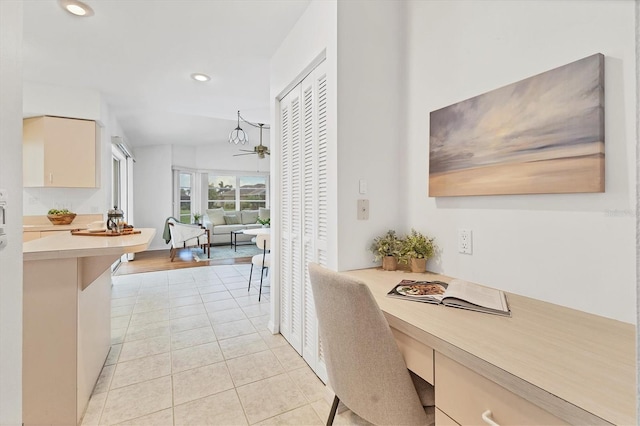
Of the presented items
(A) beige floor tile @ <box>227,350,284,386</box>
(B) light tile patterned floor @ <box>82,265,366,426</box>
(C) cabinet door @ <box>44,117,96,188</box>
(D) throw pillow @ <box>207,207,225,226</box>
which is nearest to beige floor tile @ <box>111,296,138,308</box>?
(B) light tile patterned floor @ <box>82,265,366,426</box>

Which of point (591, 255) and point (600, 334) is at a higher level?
point (591, 255)

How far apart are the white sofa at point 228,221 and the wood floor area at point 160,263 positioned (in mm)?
1175

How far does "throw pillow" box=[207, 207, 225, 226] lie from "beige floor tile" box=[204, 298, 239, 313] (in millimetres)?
4642

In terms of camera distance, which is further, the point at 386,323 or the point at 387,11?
the point at 387,11

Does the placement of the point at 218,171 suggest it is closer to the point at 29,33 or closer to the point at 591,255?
the point at 29,33

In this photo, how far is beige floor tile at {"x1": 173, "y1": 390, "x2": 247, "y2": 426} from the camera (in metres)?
A: 1.57

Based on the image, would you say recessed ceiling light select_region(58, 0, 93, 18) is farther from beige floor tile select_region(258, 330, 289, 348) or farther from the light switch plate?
beige floor tile select_region(258, 330, 289, 348)

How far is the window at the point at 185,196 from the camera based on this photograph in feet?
24.9

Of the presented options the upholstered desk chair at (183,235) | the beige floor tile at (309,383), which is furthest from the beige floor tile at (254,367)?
the upholstered desk chair at (183,235)

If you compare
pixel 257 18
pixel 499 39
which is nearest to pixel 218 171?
pixel 257 18

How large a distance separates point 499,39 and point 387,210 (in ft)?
Answer: 3.18

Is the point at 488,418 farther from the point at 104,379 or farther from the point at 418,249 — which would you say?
the point at 104,379

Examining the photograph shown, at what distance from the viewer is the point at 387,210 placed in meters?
1.77

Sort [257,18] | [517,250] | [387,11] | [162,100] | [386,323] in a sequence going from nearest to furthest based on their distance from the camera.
→ [386,323]
[517,250]
[387,11]
[257,18]
[162,100]
